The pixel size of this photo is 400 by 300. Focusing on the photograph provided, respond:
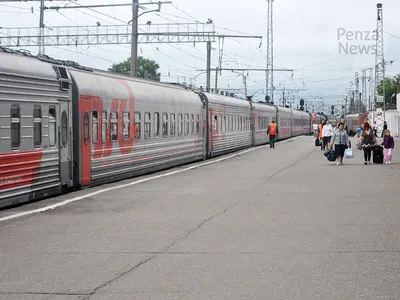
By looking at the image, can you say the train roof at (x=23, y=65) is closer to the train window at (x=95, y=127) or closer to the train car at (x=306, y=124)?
the train window at (x=95, y=127)

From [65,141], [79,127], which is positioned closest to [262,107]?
[79,127]

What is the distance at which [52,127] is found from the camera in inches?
682

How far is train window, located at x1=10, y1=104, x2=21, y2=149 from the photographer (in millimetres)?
15352

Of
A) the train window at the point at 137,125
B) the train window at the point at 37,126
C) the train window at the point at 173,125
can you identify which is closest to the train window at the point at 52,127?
the train window at the point at 37,126

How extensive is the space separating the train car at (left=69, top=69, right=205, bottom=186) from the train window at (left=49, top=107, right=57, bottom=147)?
126 centimetres

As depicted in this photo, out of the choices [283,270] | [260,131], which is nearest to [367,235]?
[283,270]

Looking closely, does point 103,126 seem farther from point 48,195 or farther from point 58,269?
point 58,269

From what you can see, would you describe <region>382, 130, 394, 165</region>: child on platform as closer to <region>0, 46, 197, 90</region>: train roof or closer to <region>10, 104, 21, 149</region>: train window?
<region>0, 46, 197, 90</region>: train roof

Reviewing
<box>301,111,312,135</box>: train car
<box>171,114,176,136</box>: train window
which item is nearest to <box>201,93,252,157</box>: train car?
<box>171,114,176,136</box>: train window

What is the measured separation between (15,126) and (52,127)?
1870 mm

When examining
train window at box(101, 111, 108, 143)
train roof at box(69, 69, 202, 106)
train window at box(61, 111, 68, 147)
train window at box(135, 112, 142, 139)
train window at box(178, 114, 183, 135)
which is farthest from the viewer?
train window at box(178, 114, 183, 135)

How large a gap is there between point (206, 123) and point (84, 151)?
17.1m

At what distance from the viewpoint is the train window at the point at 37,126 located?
16.4 m

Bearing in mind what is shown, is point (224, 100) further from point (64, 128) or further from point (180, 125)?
point (64, 128)
